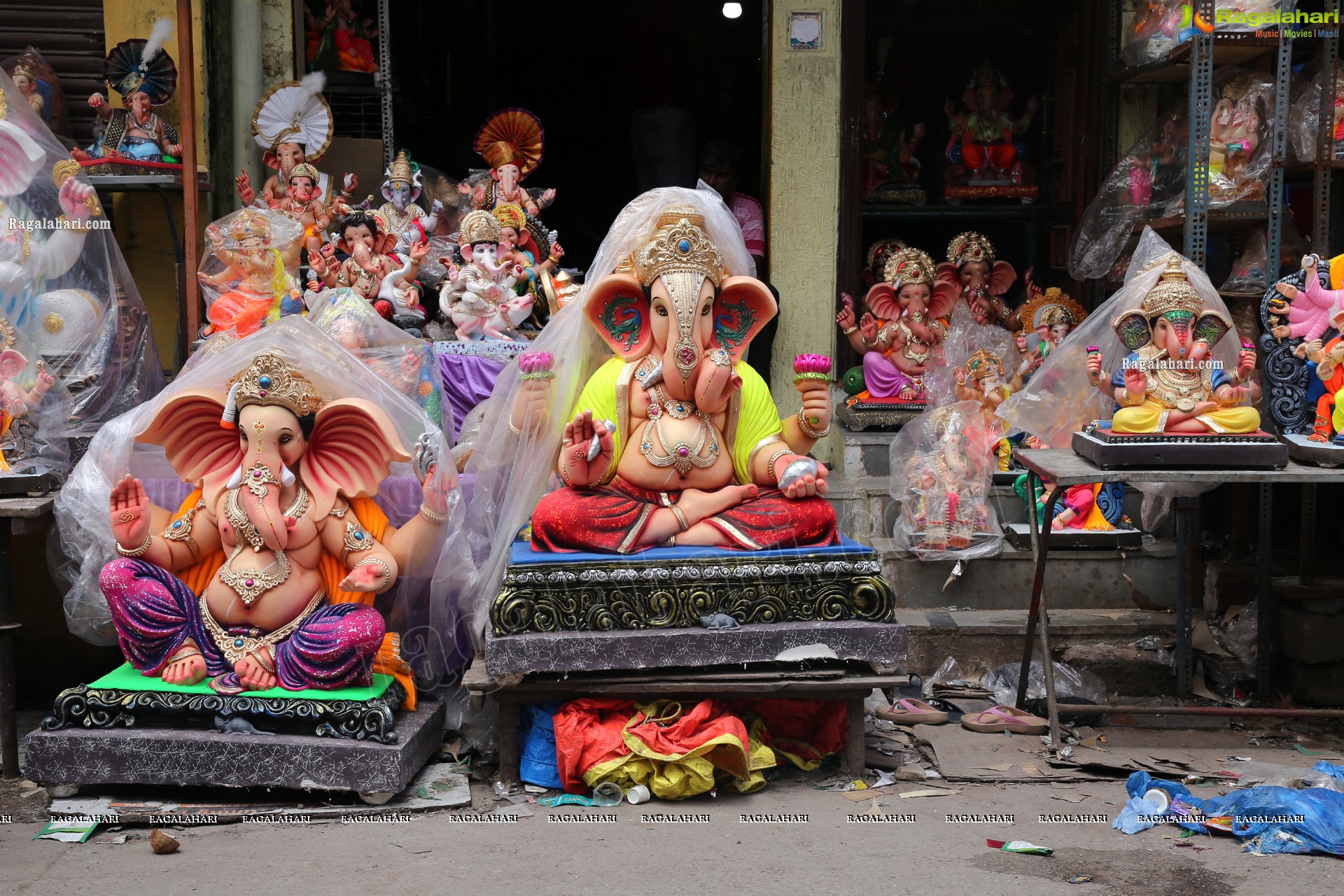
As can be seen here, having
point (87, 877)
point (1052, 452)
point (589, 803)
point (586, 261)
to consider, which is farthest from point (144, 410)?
point (586, 261)

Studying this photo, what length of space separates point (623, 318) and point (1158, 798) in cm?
254

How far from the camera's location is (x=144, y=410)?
479 cm

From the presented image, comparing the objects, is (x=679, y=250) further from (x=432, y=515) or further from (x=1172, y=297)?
(x=1172, y=297)

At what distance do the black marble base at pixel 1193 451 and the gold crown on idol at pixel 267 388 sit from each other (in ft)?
9.66

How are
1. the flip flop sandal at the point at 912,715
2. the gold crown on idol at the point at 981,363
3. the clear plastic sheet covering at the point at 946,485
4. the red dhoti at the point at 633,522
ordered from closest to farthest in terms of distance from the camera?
the red dhoti at the point at 633,522 → the flip flop sandal at the point at 912,715 → the clear plastic sheet covering at the point at 946,485 → the gold crown on idol at the point at 981,363

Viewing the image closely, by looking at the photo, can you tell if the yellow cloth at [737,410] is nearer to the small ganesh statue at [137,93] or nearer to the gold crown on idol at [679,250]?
the gold crown on idol at [679,250]

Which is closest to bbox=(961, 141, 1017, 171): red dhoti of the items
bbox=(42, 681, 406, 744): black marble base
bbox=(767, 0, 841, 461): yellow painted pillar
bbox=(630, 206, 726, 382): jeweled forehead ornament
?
bbox=(767, 0, 841, 461): yellow painted pillar

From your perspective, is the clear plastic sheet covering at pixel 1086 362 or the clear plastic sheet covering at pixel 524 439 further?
the clear plastic sheet covering at pixel 1086 362

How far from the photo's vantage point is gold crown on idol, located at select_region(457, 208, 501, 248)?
642 centimetres

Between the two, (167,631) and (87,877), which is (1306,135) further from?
(87,877)

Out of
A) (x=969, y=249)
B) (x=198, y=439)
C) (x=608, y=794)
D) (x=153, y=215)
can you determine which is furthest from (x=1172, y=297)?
(x=153, y=215)

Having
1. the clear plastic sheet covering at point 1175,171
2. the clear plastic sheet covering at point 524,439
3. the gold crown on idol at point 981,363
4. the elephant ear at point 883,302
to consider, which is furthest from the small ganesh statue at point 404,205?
the clear plastic sheet covering at point 1175,171

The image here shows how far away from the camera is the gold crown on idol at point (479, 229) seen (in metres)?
6.42

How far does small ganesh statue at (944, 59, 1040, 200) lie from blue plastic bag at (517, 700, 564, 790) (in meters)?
5.04
